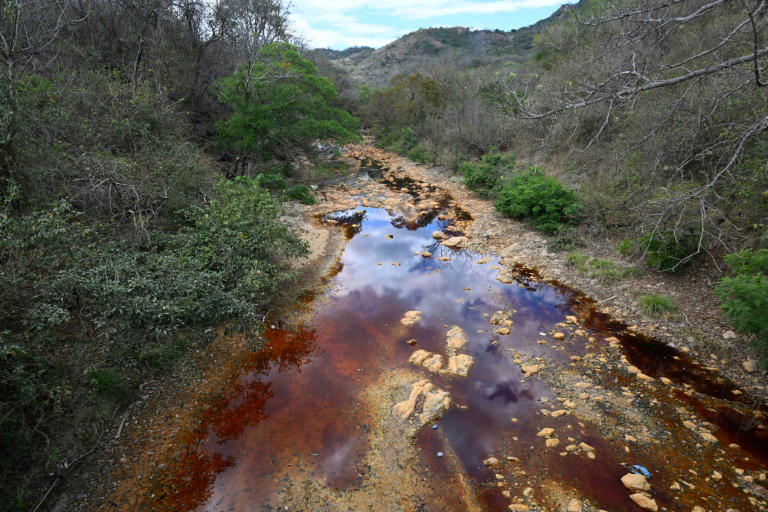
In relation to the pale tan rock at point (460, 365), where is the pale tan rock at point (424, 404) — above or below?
below

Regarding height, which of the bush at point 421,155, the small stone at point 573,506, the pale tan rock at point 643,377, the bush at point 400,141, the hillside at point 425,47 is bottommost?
the small stone at point 573,506

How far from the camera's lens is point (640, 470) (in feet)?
14.9

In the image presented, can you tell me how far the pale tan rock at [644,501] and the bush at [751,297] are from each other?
2.85 meters

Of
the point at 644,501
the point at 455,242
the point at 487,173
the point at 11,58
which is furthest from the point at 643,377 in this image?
the point at 11,58

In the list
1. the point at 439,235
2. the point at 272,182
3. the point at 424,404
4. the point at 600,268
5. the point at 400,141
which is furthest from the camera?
the point at 400,141

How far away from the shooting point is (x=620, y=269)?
877 centimetres

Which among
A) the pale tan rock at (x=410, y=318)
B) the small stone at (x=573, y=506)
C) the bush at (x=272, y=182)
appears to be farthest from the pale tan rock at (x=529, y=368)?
the bush at (x=272, y=182)

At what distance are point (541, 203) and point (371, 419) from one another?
8779 mm

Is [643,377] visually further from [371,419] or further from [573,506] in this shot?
[371,419]

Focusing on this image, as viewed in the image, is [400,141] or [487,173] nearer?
[487,173]

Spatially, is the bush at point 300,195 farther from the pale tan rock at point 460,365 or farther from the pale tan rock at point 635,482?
the pale tan rock at point 635,482

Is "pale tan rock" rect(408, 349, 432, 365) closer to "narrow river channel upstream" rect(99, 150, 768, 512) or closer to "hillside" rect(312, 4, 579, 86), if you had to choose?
"narrow river channel upstream" rect(99, 150, 768, 512)

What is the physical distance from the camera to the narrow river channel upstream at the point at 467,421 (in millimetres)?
4375

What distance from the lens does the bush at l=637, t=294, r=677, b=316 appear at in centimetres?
729
